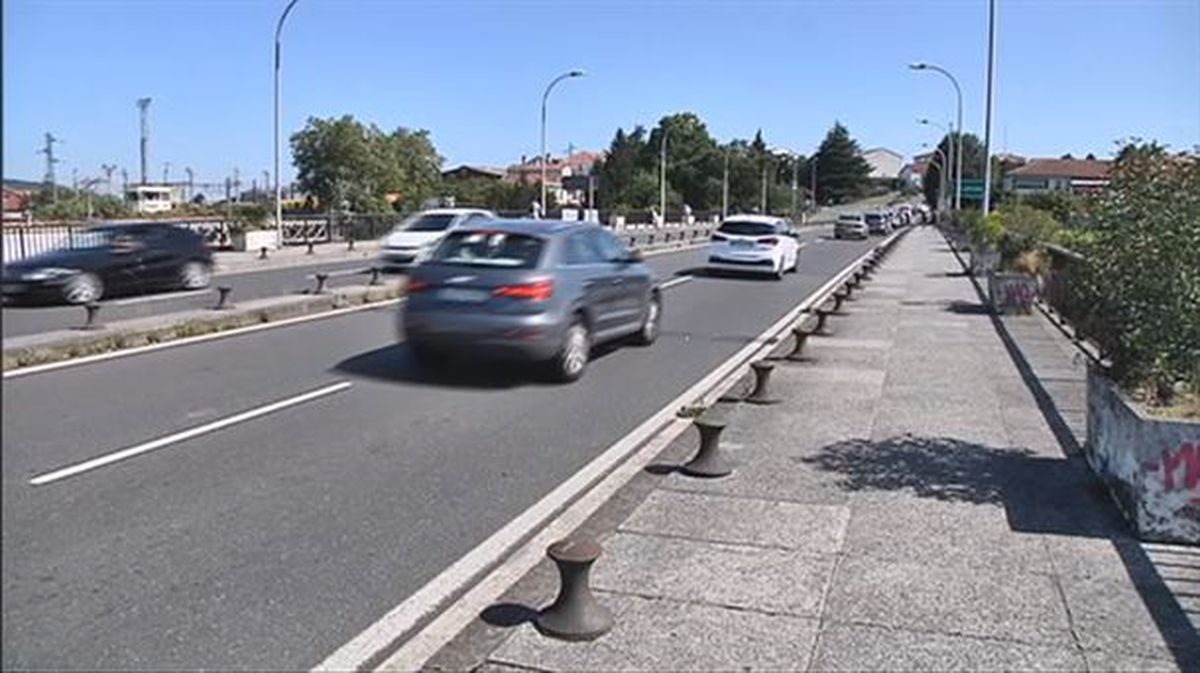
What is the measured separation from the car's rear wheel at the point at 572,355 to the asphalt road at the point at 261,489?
0.86 feet

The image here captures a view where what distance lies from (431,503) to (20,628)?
2.44 m

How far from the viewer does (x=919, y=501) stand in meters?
6.36

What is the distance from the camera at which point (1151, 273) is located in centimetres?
611

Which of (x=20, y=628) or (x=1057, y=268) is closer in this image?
(x=20, y=628)

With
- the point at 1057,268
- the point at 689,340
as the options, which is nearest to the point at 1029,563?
the point at 689,340

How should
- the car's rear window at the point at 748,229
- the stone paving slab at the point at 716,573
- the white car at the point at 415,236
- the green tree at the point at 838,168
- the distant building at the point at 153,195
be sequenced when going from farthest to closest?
the green tree at the point at 838,168
the distant building at the point at 153,195
the white car at the point at 415,236
the car's rear window at the point at 748,229
the stone paving slab at the point at 716,573

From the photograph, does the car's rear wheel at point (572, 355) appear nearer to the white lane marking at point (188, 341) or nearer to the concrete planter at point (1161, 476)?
the white lane marking at point (188, 341)

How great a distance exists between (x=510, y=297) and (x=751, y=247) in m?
17.7

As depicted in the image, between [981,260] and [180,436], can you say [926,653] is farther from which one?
[981,260]

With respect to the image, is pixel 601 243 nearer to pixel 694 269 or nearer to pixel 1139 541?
pixel 1139 541

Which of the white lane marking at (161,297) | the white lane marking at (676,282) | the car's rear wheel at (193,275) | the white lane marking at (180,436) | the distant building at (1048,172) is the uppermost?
the distant building at (1048,172)

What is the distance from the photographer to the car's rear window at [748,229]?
1105 inches

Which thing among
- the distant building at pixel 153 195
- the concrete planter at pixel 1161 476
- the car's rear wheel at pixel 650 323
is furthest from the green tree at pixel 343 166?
the concrete planter at pixel 1161 476

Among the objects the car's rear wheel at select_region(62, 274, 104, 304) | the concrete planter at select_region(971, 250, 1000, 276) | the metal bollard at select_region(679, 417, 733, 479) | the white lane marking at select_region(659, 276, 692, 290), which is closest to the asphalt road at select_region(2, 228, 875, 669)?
the metal bollard at select_region(679, 417, 733, 479)
